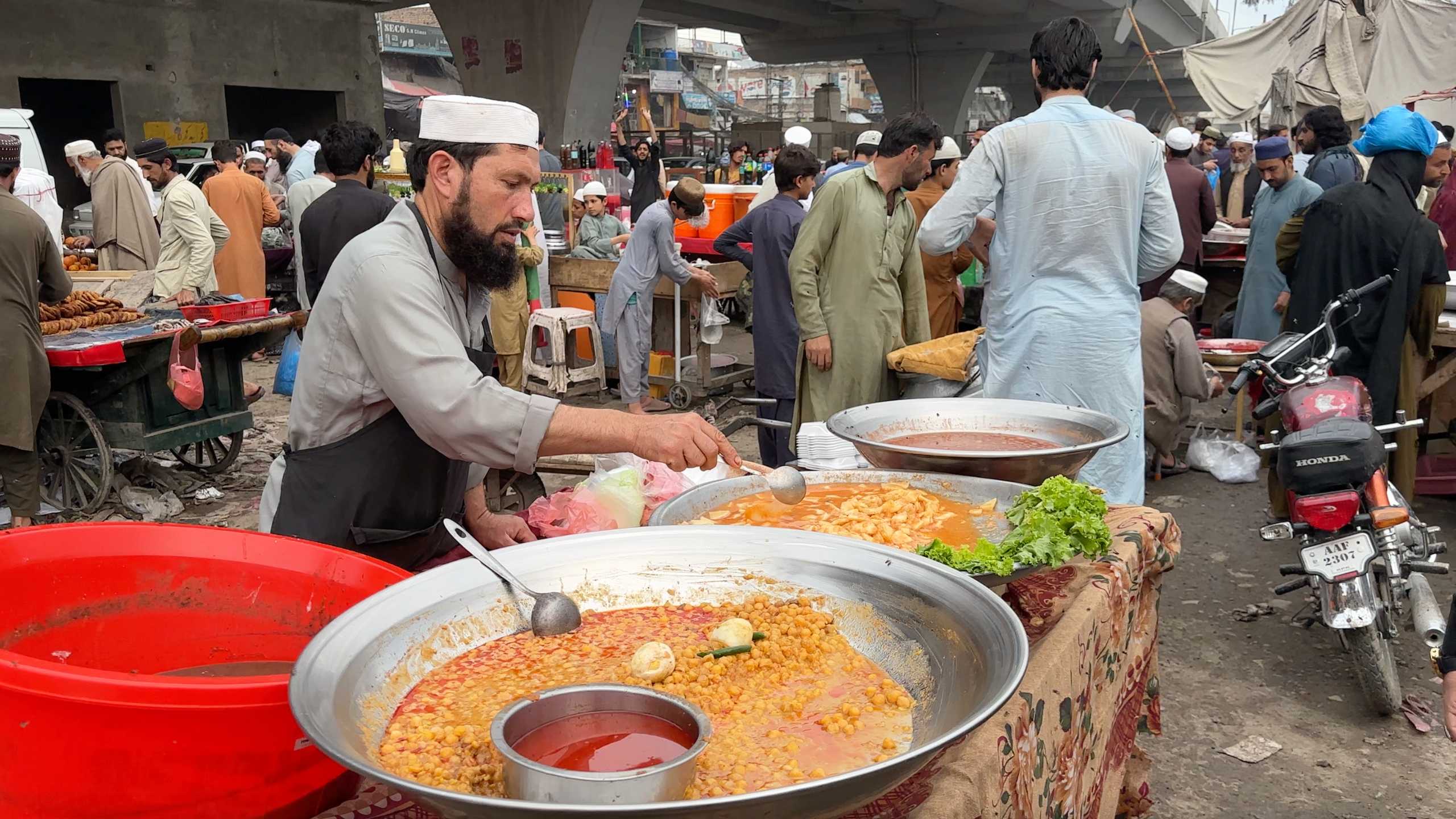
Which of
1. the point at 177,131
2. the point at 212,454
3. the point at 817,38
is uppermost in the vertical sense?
the point at 817,38

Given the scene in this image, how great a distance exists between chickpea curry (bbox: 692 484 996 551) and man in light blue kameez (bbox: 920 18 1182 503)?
1210 millimetres

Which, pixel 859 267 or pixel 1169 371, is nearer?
pixel 859 267

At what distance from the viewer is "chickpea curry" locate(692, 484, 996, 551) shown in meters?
2.05

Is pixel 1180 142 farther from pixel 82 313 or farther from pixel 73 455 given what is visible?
pixel 73 455

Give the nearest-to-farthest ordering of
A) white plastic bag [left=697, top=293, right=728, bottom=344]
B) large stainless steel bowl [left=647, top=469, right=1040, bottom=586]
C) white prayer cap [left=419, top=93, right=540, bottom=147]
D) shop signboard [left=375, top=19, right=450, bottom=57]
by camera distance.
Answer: white prayer cap [left=419, top=93, right=540, bottom=147] < large stainless steel bowl [left=647, top=469, right=1040, bottom=586] < white plastic bag [left=697, top=293, right=728, bottom=344] < shop signboard [left=375, top=19, right=450, bottom=57]

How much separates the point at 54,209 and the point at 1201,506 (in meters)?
8.09

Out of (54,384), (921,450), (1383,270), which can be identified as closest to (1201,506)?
(1383,270)

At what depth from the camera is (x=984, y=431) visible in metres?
2.68

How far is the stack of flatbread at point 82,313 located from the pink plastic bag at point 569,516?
4.08m

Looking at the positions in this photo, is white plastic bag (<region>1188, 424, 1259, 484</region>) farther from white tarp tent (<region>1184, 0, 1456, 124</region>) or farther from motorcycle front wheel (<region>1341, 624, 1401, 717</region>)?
white tarp tent (<region>1184, 0, 1456, 124</region>)

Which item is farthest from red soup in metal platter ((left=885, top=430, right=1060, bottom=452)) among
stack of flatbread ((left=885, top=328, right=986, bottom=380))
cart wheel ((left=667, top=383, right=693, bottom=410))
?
cart wheel ((left=667, top=383, right=693, bottom=410))

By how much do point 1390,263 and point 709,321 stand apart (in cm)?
446

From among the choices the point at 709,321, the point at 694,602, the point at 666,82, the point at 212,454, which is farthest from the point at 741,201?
the point at 666,82

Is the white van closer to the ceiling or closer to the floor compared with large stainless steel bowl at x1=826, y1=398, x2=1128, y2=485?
closer to the ceiling
